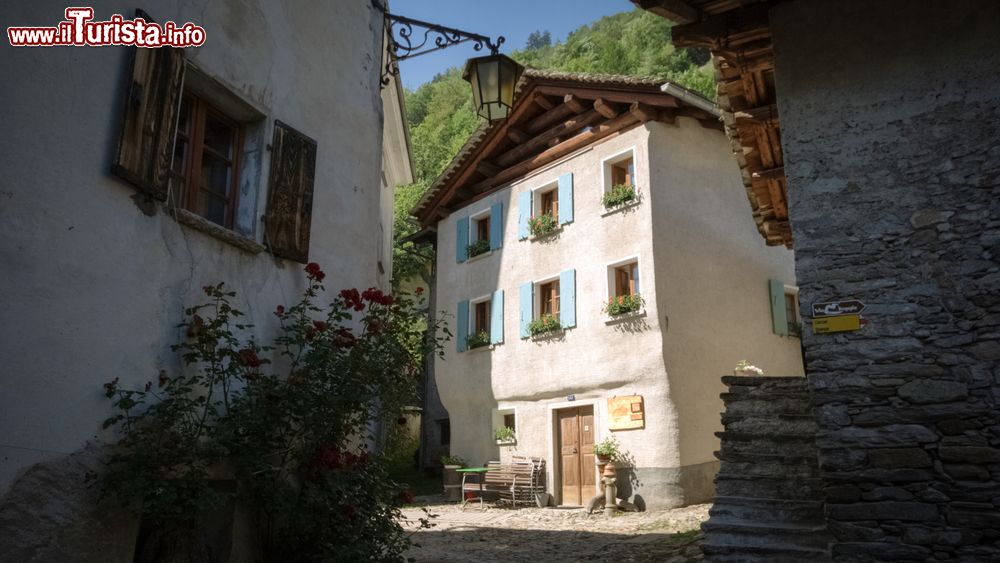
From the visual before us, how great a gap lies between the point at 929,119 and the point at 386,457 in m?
4.31

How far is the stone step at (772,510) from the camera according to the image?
5.56 m

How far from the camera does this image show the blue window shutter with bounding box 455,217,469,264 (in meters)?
16.2

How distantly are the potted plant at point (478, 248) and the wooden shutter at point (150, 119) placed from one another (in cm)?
1153

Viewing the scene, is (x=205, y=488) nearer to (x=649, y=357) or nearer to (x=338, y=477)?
(x=338, y=477)

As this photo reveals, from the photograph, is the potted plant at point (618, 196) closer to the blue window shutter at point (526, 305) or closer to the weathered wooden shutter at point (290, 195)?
the blue window shutter at point (526, 305)

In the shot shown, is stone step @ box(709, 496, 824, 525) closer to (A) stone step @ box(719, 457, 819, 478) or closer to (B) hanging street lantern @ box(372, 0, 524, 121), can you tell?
(A) stone step @ box(719, 457, 819, 478)

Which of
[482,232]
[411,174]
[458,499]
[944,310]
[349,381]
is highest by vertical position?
[482,232]

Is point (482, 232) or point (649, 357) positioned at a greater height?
point (482, 232)

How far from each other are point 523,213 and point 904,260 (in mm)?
10552

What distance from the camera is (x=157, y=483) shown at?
3652mm

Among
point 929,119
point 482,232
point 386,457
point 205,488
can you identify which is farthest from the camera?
point 482,232

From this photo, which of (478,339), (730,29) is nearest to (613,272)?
(478,339)

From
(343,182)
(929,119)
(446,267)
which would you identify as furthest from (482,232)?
(929,119)

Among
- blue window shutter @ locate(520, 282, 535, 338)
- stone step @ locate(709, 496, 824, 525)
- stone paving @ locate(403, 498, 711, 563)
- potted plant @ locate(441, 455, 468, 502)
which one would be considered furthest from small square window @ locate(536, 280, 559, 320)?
stone step @ locate(709, 496, 824, 525)
